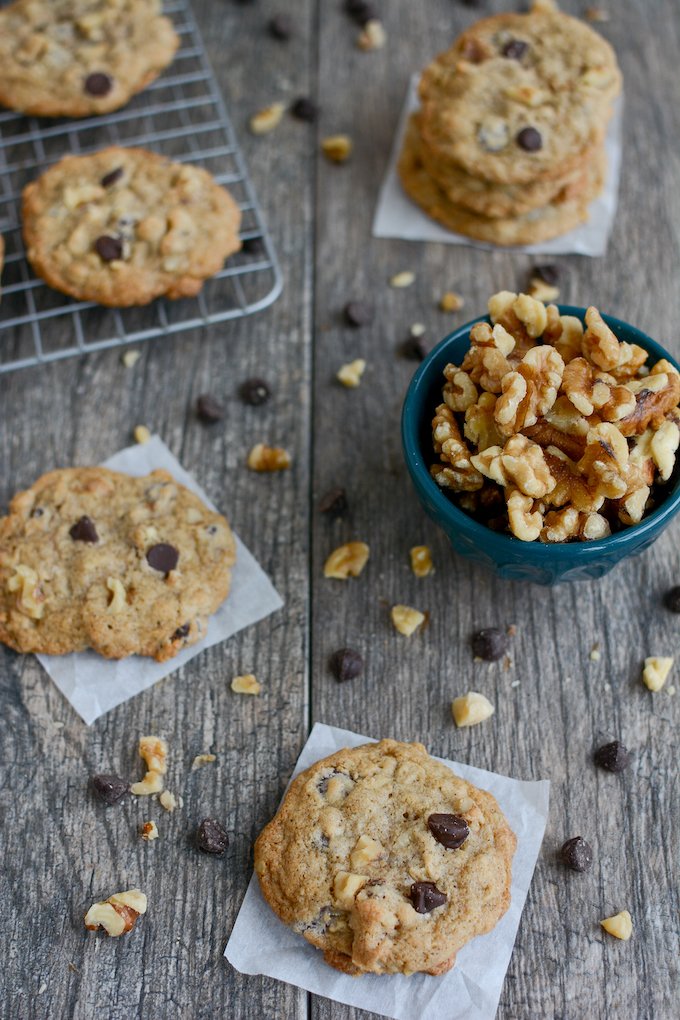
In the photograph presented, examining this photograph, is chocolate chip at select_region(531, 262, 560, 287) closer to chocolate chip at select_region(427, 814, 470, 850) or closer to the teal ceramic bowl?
the teal ceramic bowl

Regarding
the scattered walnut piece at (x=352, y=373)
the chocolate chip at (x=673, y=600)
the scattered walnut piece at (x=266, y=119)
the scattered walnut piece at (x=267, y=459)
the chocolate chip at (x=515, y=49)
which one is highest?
the chocolate chip at (x=515, y=49)

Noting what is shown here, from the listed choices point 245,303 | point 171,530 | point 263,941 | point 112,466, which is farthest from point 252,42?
point 263,941

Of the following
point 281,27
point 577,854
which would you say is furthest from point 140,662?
point 281,27

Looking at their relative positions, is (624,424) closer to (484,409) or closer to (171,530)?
(484,409)

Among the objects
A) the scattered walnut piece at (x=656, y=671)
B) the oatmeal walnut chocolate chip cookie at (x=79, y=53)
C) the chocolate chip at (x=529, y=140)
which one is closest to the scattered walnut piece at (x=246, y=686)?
the scattered walnut piece at (x=656, y=671)

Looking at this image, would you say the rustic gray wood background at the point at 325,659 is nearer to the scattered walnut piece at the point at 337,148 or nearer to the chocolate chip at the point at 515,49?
the scattered walnut piece at the point at 337,148

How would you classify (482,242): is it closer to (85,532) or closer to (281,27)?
(281,27)
